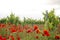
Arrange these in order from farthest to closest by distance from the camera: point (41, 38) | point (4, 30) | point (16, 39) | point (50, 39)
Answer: point (4, 30)
point (50, 39)
point (41, 38)
point (16, 39)

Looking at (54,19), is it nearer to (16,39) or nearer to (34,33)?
(34,33)

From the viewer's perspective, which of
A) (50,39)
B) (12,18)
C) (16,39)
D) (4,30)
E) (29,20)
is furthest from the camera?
(29,20)

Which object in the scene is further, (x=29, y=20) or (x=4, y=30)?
(x=29, y=20)

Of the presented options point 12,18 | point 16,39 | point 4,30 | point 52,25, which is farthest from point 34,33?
point 12,18

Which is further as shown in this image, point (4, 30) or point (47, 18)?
point (47, 18)

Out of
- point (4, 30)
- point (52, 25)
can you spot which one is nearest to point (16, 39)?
point (4, 30)

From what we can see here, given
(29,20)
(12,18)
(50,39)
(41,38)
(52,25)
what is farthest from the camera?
(29,20)

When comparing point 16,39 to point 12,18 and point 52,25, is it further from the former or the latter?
point 12,18

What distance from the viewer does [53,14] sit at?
55.1 ft

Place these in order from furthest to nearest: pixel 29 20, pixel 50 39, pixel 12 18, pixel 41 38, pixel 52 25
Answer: pixel 29 20
pixel 12 18
pixel 52 25
pixel 50 39
pixel 41 38

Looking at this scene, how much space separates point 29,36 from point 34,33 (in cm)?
25

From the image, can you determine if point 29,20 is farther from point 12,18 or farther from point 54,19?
point 54,19

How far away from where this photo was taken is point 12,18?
23.2m

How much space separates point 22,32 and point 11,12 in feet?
47.3
